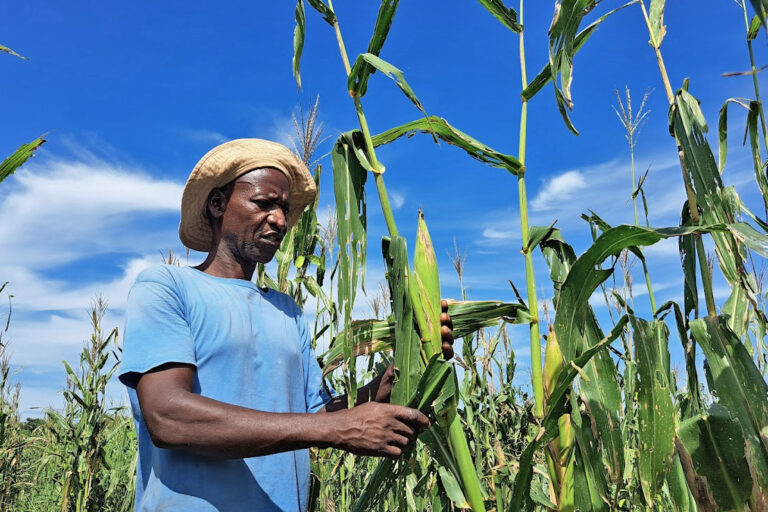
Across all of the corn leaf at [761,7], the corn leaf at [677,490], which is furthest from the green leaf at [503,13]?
the corn leaf at [677,490]

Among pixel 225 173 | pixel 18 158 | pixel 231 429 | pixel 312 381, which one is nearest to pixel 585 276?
pixel 231 429

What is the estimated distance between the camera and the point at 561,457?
1.61 meters

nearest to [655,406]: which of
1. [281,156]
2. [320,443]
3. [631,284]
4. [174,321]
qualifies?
[320,443]

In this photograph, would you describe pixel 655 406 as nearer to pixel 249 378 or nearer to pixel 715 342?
pixel 715 342

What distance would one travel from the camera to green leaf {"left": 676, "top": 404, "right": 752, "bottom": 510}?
1.43 metres

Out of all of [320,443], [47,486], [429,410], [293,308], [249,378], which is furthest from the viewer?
[47,486]

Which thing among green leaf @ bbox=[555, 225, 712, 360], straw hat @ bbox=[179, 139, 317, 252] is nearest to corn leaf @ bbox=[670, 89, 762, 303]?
Answer: green leaf @ bbox=[555, 225, 712, 360]

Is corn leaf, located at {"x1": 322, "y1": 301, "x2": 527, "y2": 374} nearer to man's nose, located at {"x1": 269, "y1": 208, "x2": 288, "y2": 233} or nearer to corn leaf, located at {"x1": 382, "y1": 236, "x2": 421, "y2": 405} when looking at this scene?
corn leaf, located at {"x1": 382, "y1": 236, "x2": 421, "y2": 405}

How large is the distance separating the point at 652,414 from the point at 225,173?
5.31 feet

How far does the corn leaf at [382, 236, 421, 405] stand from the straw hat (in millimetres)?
954

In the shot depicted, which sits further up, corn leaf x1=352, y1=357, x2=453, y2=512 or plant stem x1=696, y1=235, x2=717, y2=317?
plant stem x1=696, y1=235, x2=717, y2=317

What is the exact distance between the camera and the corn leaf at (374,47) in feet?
5.01

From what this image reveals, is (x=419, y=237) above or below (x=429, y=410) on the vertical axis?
above

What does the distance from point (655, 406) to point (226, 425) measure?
1073mm
